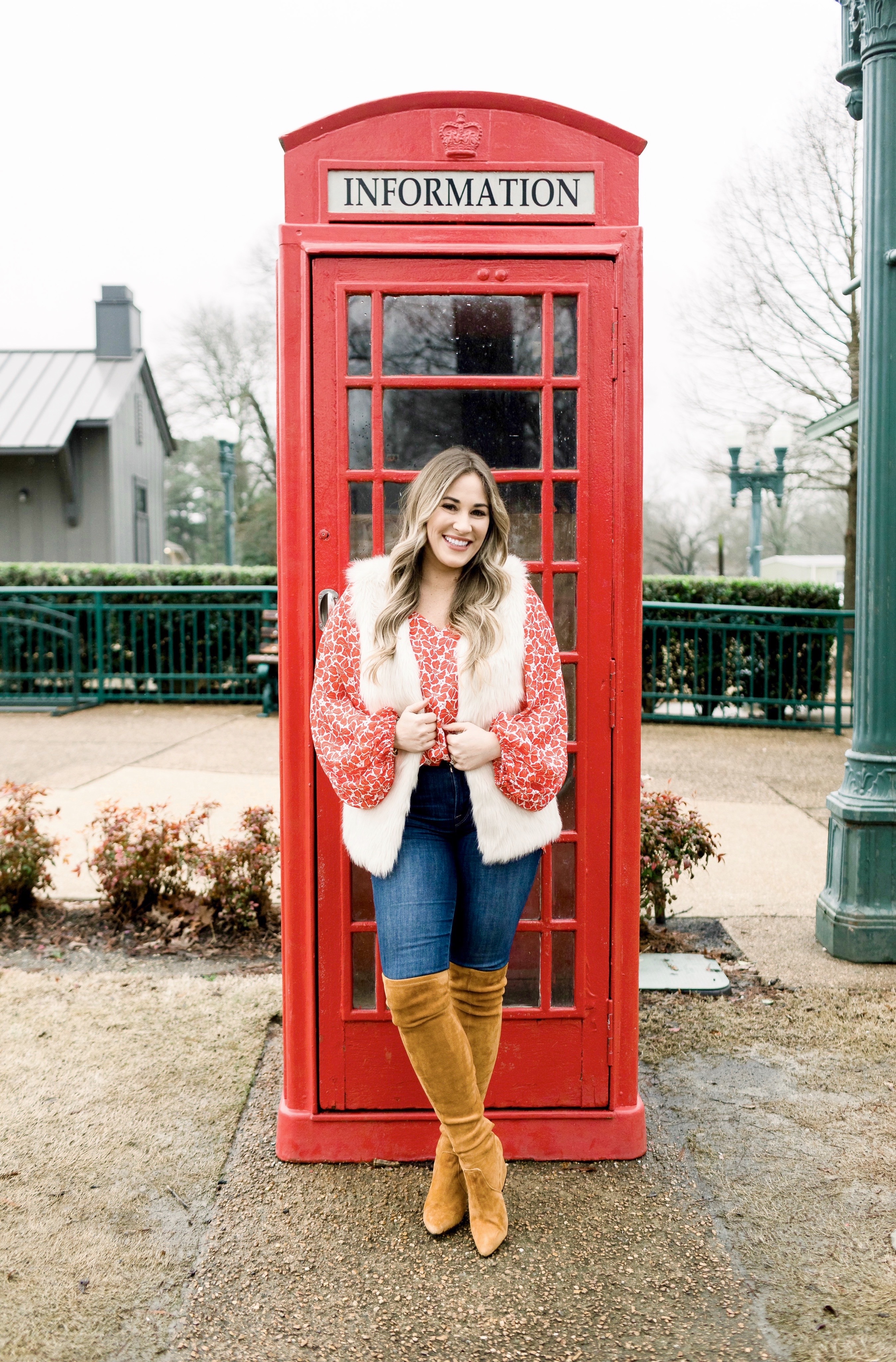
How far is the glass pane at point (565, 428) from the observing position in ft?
9.65

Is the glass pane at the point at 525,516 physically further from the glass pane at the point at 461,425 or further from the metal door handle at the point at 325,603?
the metal door handle at the point at 325,603

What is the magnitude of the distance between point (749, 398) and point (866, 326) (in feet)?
53.3

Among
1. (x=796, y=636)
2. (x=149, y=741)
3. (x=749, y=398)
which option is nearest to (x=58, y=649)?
(x=149, y=741)

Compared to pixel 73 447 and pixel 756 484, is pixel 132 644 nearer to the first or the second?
pixel 756 484

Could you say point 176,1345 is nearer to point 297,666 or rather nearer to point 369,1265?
point 369,1265

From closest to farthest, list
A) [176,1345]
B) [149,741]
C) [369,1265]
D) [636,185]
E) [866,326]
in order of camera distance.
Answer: [176,1345]
[369,1265]
[636,185]
[866,326]
[149,741]

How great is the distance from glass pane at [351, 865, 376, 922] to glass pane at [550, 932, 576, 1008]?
1.68ft

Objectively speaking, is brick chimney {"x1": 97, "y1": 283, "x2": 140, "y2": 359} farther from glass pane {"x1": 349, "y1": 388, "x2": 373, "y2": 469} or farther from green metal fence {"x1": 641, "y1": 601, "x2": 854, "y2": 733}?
glass pane {"x1": 349, "y1": 388, "x2": 373, "y2": 469}

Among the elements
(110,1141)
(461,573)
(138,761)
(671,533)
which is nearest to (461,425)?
(461,573)

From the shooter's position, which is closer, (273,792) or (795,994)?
(795,994)

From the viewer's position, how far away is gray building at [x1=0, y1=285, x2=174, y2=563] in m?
19.4

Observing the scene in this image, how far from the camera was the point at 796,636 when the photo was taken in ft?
35.4

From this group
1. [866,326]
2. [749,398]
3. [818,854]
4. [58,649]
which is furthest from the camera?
[749,398]

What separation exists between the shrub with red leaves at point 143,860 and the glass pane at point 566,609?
8.39 ft
